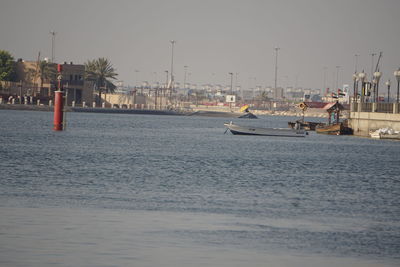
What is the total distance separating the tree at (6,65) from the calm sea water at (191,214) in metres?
140

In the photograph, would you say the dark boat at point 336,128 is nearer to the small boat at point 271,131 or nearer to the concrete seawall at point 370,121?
the concrete seawall at point 370,121

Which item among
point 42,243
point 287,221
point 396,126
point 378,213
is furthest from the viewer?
point 396,126

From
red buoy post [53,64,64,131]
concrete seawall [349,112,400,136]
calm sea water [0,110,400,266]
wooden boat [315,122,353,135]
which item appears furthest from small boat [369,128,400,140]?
calm sea water [0,110,400,266]

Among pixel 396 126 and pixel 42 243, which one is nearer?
pixel 42 243

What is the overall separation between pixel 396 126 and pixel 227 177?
210 ft

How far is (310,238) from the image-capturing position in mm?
24250

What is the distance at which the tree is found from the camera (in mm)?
188375

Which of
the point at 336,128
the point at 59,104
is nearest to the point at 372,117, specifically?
the point at 336,128

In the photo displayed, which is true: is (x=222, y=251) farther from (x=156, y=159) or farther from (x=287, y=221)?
(x=156, y=159)

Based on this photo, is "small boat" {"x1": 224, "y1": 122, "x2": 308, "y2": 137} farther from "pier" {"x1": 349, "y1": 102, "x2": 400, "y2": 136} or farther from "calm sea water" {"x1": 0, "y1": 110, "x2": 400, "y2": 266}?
"calm sea water" {"x1": 0, "y1": 110, "x2": 400, "y2": 266}

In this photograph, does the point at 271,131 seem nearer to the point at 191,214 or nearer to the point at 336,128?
the point at 336,128

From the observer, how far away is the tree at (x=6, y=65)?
188375mm

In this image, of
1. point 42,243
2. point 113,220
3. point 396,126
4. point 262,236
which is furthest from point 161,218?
point 396,126

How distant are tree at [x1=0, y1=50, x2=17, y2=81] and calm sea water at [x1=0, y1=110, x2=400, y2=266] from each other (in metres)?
140
